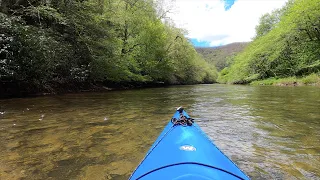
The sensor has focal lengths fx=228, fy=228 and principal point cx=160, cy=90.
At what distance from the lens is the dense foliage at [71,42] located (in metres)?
9.54

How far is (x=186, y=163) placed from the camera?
1.58 metres

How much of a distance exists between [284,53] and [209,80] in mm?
35695

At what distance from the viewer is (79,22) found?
39.9ft

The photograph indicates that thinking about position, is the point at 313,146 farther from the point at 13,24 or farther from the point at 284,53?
the point at 284,53

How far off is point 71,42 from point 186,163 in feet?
43.7

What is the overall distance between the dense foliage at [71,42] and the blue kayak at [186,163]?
30.2 feet

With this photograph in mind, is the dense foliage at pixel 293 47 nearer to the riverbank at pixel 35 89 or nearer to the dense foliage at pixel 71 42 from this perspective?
the dense foliage at pixel 71 42

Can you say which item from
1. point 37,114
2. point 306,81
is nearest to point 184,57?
point 306,81

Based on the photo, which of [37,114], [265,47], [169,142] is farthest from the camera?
[265,47]

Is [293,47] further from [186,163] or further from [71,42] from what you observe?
[186,163]

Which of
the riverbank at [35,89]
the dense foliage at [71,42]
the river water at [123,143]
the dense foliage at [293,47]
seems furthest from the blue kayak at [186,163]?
the dense foliage at [293,47]

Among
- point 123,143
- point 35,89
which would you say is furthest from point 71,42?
point 123,143

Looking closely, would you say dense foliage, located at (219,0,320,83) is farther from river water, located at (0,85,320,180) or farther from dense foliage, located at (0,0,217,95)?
river water, located at (0,85,320,180)

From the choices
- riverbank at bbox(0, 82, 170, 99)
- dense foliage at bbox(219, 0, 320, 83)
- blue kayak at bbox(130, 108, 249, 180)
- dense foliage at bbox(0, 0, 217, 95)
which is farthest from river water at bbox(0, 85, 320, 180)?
dense foliage at bbox(219, 0, 320, 83)
